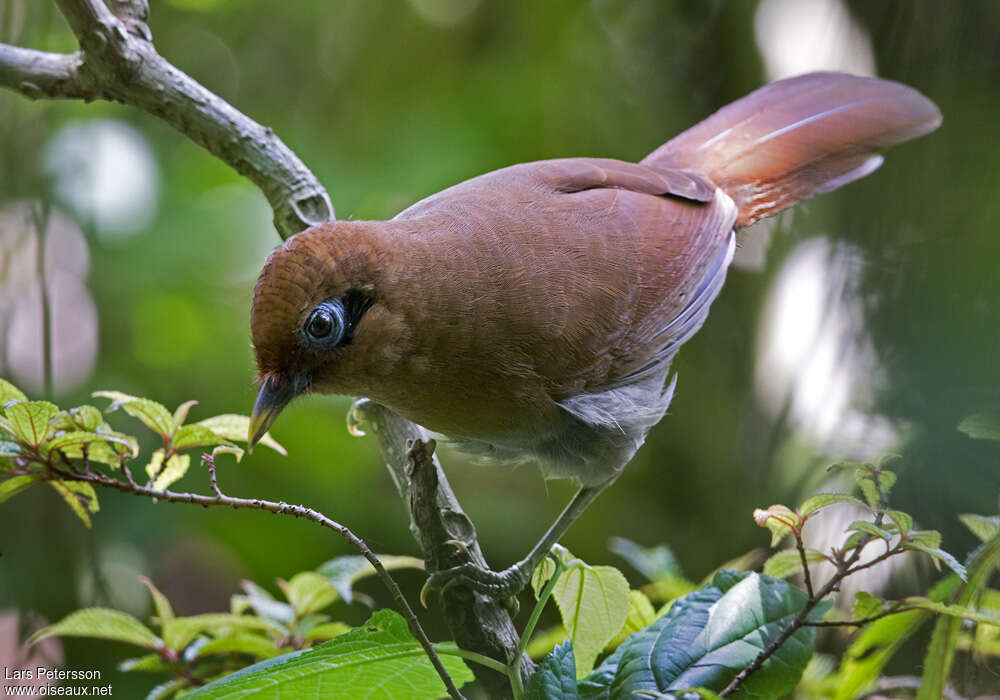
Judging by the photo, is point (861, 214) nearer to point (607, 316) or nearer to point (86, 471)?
point (607, 316)

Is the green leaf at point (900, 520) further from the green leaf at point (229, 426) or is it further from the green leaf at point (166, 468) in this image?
the green leaf at point (166, 468)

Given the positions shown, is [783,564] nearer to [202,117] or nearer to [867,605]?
[867,605]

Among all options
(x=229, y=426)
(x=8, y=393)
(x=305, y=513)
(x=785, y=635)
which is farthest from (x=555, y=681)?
(x=8, y=393)

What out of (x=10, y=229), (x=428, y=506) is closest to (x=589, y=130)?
(x=10, y=229)

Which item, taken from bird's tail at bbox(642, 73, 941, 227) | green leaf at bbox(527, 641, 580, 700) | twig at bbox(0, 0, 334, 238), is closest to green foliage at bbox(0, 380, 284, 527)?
green leaf at bbox(527, 641, 580, 700)

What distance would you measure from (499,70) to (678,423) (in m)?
2.13

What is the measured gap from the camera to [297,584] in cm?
179

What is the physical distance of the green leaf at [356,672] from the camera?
4.24 ft

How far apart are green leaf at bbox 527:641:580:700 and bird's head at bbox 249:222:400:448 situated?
68 cm

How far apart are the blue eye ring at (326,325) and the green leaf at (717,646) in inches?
33.1

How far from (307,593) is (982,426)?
1.28 meters

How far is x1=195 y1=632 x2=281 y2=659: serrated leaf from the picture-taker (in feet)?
5.61

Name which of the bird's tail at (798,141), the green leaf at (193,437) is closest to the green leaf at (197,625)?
the green leaf at (193,437)

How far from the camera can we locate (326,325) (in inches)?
71.5
